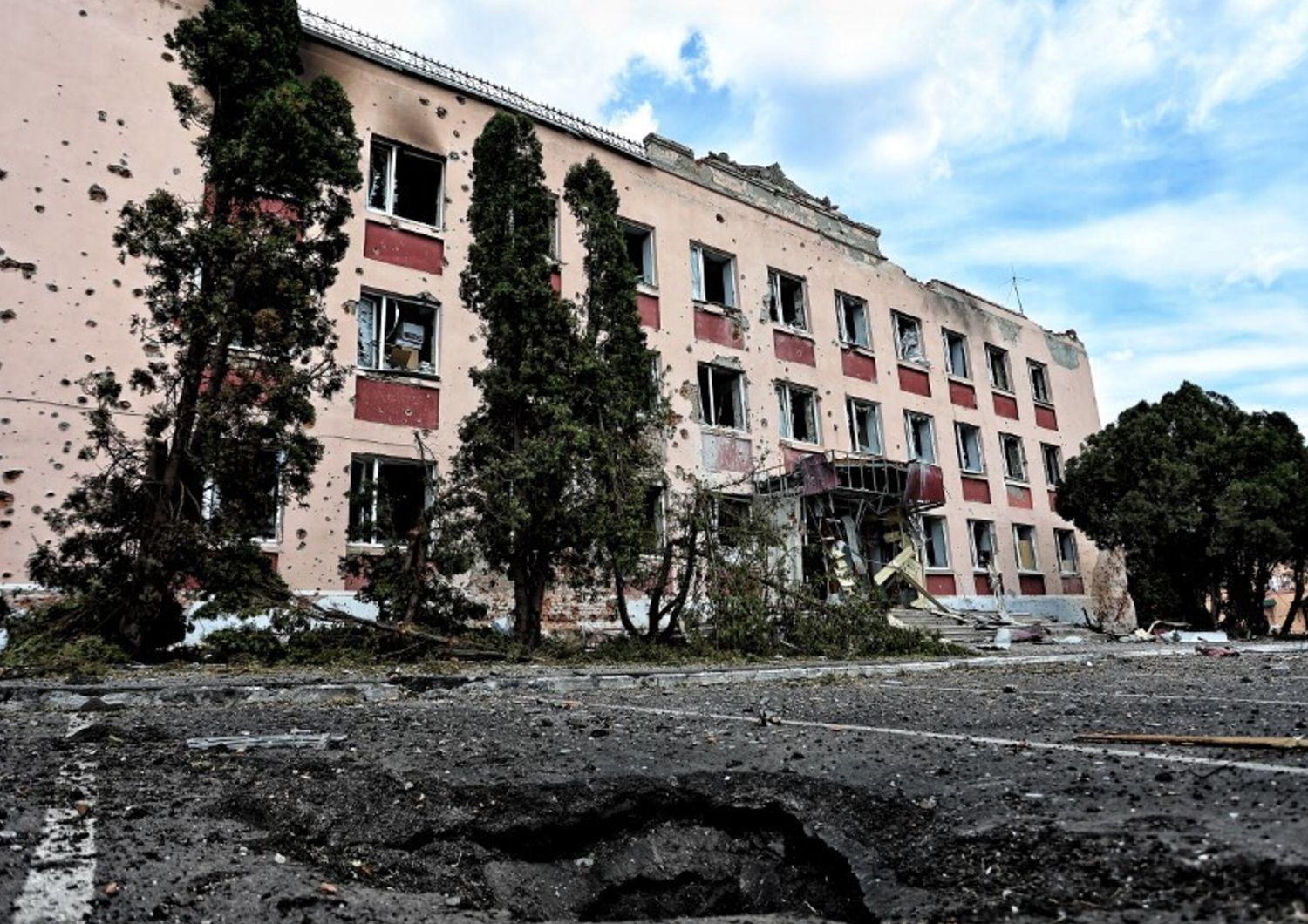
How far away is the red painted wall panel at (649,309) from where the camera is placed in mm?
16422

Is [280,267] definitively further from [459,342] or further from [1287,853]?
[1287,853]

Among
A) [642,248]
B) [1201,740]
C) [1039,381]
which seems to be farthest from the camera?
[1039,381]

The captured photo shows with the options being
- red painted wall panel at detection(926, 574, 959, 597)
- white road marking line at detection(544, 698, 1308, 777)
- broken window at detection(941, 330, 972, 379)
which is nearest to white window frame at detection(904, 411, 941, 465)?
broken window at detection(941, 330, 972, 379)

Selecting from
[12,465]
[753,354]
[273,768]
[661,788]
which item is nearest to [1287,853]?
[661,788]

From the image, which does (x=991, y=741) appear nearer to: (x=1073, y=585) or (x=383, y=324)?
(x=383, y=324)

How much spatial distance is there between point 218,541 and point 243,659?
1255mm

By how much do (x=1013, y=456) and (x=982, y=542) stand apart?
3668 millimetres

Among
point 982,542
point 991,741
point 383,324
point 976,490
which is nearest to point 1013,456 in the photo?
point 976,490

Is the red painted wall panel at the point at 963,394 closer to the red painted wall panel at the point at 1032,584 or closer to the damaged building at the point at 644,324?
the damaged building at the point at 644,324

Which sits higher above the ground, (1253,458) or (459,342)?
(459,342)

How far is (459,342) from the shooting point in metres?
13.9

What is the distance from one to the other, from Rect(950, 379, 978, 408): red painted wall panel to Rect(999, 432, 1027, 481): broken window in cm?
156

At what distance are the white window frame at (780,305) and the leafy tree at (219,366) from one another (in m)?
11.7

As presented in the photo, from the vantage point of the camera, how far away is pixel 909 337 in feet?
72.1
